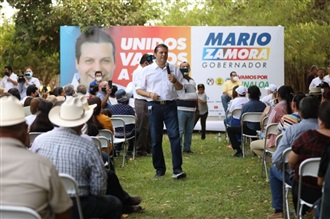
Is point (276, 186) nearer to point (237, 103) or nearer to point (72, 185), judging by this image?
point (72, 185)

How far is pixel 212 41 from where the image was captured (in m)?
22.9

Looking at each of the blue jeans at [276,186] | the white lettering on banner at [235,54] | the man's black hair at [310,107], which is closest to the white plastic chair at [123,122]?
the blue jeans at [276,186]

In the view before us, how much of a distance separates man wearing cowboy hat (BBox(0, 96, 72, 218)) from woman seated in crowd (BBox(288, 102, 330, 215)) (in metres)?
2.83

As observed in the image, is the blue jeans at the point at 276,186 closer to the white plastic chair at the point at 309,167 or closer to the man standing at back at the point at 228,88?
the white plastic chair at the point at 309,167

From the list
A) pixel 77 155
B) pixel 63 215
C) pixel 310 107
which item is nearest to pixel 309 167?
pixel 310 107

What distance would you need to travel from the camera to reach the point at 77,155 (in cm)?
647

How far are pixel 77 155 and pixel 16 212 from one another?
65.1 inches

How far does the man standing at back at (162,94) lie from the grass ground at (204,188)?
0.57m

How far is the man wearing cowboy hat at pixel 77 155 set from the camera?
6.47 m

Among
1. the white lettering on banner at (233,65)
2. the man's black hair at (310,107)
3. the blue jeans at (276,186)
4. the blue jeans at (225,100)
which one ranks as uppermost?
the white lettering on banner at (233,65)

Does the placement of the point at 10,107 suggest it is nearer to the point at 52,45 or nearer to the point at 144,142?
the point at 144,142

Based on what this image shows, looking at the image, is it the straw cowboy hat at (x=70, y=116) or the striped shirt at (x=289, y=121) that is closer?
the straw cowboy hat at (x=70, y=116)

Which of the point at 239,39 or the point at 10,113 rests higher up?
the point at 239,39

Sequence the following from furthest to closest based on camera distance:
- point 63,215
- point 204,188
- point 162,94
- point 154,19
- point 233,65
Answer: point 154,19 → point 233,65 → point 162,94 → point 204,188 → point 63,215
